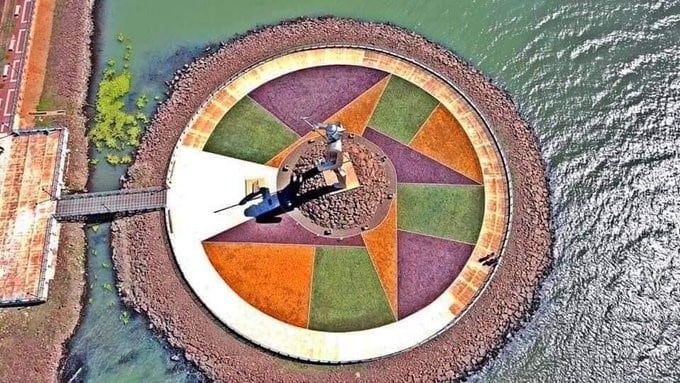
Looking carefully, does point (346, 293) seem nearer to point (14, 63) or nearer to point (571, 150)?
point (571, 150)

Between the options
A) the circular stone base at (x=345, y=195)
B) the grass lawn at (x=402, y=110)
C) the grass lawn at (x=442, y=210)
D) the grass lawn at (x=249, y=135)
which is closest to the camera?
the grass lawn at (x=442, y=210)

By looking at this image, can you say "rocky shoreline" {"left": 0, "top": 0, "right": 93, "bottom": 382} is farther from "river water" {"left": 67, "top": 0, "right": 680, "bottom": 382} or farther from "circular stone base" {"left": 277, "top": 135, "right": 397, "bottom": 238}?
"circular stone base" {"left": 277, "top": 135, "right": 397, "bottom": 238}

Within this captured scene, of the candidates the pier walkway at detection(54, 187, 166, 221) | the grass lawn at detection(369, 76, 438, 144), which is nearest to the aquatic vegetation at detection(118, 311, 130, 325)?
the pier walkway at detection(54, 187, 166, 221)

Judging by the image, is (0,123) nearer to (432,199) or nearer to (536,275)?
(432,199)

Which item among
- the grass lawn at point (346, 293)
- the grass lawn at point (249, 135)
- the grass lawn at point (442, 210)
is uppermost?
the grass lawn at point (249, 135)

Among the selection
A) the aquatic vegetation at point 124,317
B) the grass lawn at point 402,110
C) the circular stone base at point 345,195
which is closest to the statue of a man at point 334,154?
the circular stone base at point 345,195

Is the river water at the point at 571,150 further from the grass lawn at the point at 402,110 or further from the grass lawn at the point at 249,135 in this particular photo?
the grass lawn at the point at 249,135
